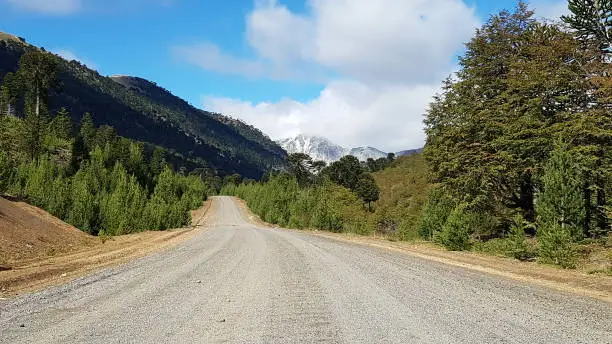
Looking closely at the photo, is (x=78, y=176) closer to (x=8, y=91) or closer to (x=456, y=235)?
(x=456, y=235)

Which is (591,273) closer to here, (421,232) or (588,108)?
(588,108)

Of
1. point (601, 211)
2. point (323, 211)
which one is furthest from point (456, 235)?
point (323, 211)

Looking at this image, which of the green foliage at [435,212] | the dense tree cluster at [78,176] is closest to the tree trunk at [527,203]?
the green foliage at [435,212]

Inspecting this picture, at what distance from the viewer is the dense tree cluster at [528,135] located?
16.5 m

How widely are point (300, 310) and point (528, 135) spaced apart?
2093cm

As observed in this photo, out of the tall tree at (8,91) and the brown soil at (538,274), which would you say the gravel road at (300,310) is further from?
the tall tree at (8,91)

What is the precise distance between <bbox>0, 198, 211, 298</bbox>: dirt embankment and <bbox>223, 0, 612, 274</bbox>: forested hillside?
1489cm

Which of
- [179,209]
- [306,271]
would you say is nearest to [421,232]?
[306,271]

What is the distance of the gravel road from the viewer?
589 centimetres

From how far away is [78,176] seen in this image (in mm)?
64875

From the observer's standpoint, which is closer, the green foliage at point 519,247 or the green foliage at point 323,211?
the green foliage at point 519,247

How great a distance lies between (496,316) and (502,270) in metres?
7.29

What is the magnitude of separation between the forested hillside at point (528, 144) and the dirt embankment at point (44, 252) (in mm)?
14888

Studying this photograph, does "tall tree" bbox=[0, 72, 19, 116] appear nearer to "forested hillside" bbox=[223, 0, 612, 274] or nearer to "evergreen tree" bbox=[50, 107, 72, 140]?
"evergreen tree" bbox=[50, 107, 72, 140]
